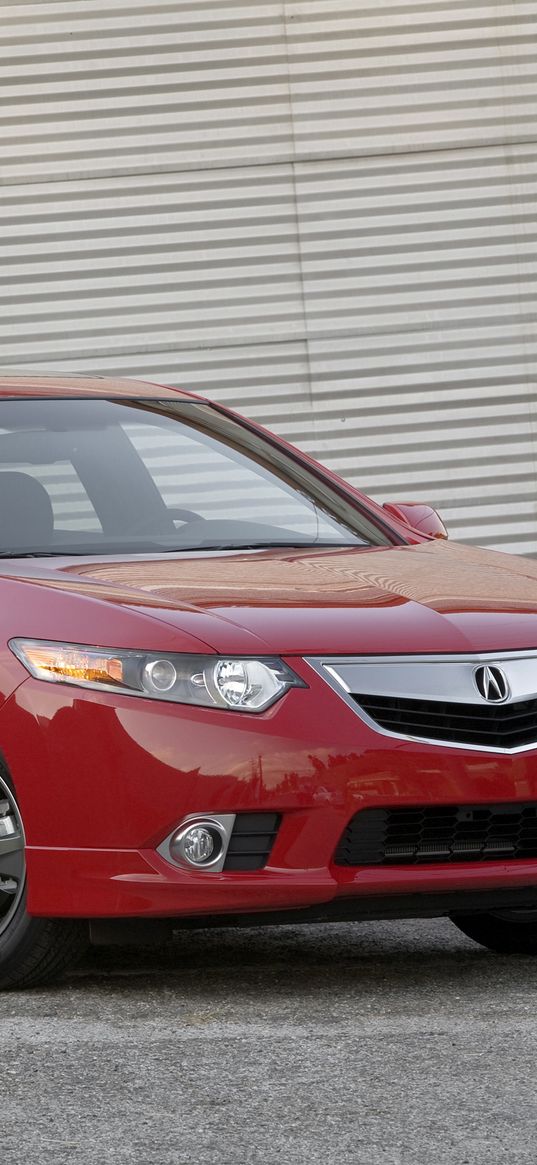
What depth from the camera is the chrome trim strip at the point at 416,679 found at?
3.69 meters

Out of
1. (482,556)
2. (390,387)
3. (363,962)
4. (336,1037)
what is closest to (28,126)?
(390,387)

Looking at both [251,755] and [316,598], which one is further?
[316,598]

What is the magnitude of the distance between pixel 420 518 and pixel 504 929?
1.32 metres

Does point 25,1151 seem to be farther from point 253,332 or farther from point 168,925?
point 253,332

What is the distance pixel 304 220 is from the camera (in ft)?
31.7

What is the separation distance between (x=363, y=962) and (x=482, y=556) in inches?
44.5

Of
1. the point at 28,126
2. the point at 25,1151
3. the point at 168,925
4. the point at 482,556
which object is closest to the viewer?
the point at 25,1151

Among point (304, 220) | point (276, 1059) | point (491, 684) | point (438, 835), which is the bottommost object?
point (276, 1059)

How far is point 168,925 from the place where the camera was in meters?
3.81

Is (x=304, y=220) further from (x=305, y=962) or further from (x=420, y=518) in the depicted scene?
(x=305, y=962)

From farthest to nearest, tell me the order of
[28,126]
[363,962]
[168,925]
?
[28,126] < [363,962] < [168,925]

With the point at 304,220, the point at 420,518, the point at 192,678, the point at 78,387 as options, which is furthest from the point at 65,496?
the point at 304,220

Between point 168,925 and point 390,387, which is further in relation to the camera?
point 390,387

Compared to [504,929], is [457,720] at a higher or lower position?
higher
